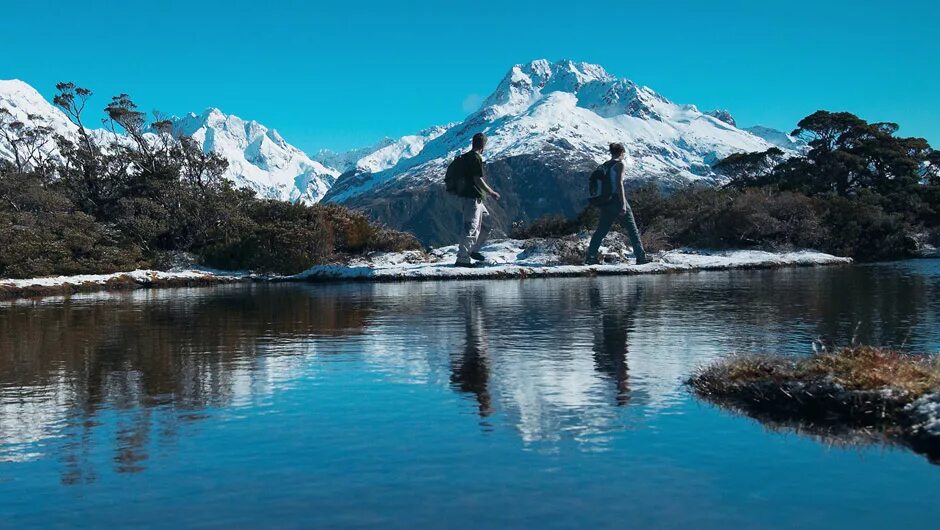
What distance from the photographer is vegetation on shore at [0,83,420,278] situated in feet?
119

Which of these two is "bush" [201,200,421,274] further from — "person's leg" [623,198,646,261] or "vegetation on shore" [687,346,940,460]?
"vegetation on shore" [687,346,940,460]

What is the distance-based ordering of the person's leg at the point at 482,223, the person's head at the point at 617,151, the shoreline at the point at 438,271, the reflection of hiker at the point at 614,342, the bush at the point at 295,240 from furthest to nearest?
1. the bush at the point at 295,240
2. the person's head at the point at 617,151
3. the person's leg at the point at 482,223
4. the shoreline at the point at 438,271
5. the reflection of hiker at the point at 614,342

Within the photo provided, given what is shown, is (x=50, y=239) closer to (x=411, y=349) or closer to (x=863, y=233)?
(x=411, y=349)

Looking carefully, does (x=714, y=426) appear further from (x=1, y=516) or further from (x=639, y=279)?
(x=639, y=279)

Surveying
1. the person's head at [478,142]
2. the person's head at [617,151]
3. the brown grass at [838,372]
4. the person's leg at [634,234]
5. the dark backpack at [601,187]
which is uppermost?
the person's head at [478,142]

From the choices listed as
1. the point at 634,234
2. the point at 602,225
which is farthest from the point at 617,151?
the point at 634,234

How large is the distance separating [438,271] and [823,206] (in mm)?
25736

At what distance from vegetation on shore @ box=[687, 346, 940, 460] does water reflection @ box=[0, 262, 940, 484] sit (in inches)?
30.5

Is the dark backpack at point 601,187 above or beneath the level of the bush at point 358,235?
above

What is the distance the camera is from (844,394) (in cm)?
807

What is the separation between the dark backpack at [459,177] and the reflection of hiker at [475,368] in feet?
56.5

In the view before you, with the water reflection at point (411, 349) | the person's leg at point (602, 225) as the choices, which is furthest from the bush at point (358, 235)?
the water reflection at point (411, 349)

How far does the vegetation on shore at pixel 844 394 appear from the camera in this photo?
24.4 ft

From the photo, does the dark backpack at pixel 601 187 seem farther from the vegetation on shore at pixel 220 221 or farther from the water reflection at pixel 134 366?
the water reflection at pixel 134 366
